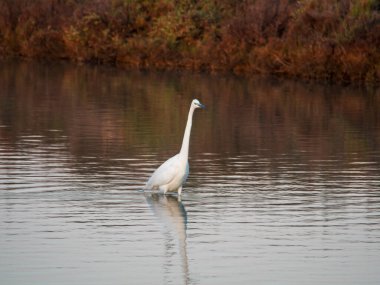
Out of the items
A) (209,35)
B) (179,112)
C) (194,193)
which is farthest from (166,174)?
(209,35)

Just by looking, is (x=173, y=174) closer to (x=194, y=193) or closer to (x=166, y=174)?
(x=166, y=174)

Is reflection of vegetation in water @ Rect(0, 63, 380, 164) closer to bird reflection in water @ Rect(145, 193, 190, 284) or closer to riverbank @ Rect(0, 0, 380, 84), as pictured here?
riverbank @ Rect(0, 0, 380, 84)

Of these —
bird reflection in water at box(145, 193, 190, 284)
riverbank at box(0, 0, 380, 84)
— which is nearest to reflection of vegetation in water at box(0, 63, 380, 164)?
riverbank at box(0, 0, 380, 84)

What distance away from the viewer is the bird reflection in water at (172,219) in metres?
12.2

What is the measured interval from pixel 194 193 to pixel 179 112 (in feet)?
38.5

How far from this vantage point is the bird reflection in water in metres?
12.2

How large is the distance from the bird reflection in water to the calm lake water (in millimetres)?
19

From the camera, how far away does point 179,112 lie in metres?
27.9

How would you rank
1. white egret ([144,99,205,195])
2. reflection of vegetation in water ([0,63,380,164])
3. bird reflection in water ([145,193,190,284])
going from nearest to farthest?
bird reflection in water ([145,193,190,284]) → white egret ([144,99,205,195]) → reflection of vegetation in water ([0,63,380,164])

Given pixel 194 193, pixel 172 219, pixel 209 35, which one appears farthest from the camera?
pixel 209 35

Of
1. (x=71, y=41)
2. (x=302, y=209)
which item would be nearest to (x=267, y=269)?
(x=302, y=209)

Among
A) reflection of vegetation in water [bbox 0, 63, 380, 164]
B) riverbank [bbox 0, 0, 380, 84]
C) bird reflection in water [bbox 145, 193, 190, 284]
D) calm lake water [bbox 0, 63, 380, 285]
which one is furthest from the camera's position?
riverbank [bbox 0, 0, 380, 84]

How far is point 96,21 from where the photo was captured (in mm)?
46312

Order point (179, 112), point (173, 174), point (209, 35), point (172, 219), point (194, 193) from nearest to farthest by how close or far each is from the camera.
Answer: point (172, 219)
point (173, 174)
point (194, 193)
point (179, 112)
point (209, 35)
